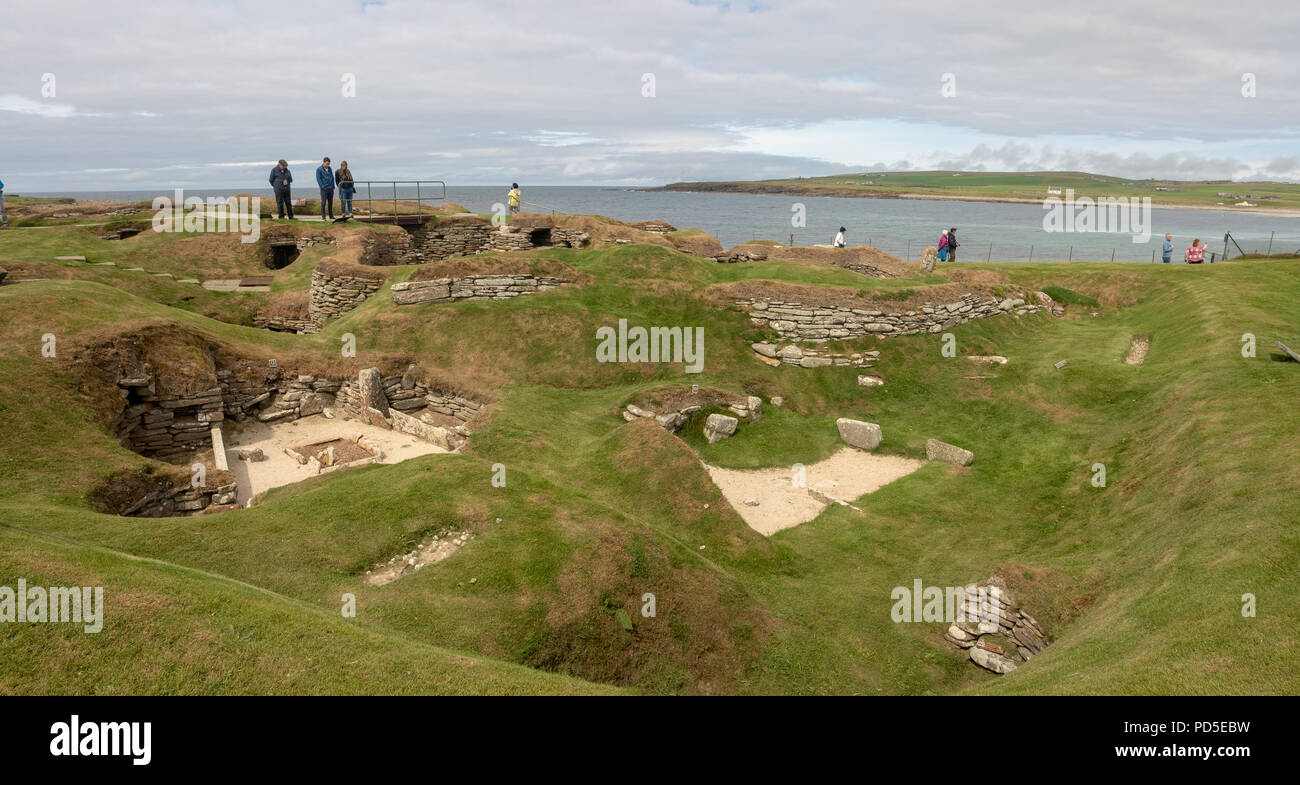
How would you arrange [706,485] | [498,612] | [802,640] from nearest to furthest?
[498,612] < [802,640] < [706,485]

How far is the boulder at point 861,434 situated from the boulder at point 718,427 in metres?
4.04

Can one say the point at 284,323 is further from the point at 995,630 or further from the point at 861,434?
the point at 995,630

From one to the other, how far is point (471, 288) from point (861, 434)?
17.2m

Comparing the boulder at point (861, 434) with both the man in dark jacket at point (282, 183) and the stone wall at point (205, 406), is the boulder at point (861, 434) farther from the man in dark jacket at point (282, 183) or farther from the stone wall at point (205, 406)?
the man in dark jacket at point (282, 183)

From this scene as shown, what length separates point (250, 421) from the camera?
933 inches

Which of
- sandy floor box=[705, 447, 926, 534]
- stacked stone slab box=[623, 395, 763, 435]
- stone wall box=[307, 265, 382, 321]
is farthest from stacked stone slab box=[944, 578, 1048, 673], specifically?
stone wall box=[307, 265, 382, 321]

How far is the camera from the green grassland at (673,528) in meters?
8.81

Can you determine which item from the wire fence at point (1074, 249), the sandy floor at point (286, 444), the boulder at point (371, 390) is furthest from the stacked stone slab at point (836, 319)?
the wire fence at point (1074, 249)

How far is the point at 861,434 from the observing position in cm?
2377

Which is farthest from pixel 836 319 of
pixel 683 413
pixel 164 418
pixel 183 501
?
pixel 164 418
